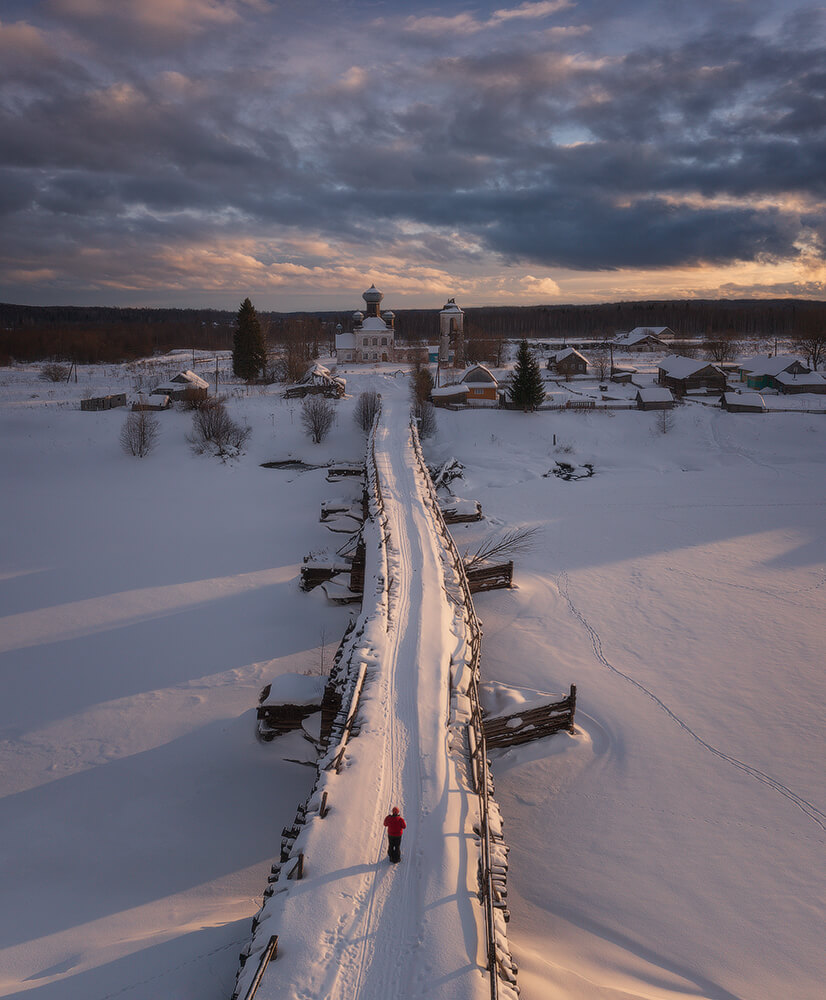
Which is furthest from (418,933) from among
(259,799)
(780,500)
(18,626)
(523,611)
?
(780,500)

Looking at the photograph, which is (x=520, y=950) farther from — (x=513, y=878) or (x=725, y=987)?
(x=725, y=987)

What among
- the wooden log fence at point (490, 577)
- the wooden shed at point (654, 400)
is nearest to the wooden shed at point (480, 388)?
the wooden shed at point (654, 400)

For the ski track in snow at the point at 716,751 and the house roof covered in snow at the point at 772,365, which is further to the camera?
the house roof covered in snow at the point at 772,365

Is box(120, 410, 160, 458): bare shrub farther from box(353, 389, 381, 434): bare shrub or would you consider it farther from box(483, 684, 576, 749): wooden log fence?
box(483, 684, 576, 749): wooden log fence

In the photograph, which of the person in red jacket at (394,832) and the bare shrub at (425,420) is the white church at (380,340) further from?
the person in red jacket at (394,832)

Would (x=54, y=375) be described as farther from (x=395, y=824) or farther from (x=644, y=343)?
(x=644, y=343)
